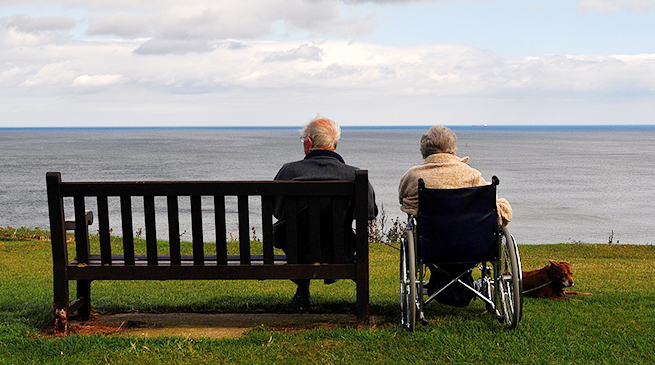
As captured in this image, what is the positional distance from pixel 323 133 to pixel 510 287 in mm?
1793

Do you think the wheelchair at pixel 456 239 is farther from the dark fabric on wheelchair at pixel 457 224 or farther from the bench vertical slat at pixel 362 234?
the bench vertical slat at pixel 362 234

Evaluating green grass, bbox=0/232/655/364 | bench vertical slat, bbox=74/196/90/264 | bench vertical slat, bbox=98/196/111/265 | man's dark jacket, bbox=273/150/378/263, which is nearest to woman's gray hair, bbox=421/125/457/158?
man's dark jacket, bbox=273/150/378/263

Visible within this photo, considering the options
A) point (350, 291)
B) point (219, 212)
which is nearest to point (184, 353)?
point (219, 212)

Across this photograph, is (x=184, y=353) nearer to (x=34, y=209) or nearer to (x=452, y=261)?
(x=452, y=261)

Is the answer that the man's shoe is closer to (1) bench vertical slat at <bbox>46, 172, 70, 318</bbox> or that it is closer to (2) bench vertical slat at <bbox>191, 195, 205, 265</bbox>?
(2) bench vertical slat at <bbox>191, 195, 205, 265</bbox>

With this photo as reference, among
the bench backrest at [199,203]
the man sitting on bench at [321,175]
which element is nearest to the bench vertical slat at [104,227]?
the bench backrest at [199,203]

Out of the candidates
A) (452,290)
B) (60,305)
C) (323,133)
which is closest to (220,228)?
A: (323,133)

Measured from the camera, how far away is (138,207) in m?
30.4

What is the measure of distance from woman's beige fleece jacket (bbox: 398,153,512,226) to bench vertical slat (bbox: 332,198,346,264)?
511mm

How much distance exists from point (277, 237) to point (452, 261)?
1321 mm

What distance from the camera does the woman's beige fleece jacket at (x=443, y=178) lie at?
489 centimetres

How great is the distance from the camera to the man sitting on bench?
4867 mm

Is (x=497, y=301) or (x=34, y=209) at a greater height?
(x=497, y=301)

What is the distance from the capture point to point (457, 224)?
15.1ft
